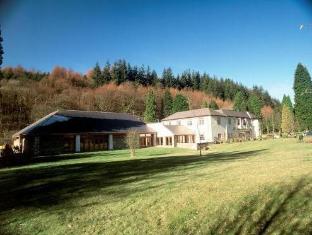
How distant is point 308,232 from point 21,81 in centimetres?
7711

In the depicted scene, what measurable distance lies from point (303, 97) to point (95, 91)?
55.3 metres

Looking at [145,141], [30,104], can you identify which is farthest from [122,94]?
[145,141]

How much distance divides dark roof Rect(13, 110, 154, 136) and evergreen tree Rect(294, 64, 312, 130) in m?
32.2

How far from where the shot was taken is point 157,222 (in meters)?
8.32

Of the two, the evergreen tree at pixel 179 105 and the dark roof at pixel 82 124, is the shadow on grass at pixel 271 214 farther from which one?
the evergreen tree at pixel 179 105

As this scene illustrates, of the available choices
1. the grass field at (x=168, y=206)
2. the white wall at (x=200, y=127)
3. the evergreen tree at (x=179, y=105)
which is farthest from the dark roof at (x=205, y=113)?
the grass field at (x=168, y=206)

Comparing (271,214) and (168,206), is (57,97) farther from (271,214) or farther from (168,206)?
(271,214)

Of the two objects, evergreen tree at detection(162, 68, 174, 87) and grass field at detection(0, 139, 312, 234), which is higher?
evergreen tree at detection(162, 68, 174, 87)

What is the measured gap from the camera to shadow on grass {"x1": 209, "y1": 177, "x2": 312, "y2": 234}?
7523mm

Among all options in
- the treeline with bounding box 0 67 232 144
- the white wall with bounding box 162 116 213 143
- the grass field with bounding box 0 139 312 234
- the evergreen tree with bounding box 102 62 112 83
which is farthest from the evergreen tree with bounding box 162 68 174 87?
the grass field with bounding box 0 139 312 234

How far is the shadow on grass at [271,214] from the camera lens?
24.7ft

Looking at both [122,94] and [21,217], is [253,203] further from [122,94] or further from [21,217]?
[122,94]

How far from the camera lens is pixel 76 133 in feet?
148

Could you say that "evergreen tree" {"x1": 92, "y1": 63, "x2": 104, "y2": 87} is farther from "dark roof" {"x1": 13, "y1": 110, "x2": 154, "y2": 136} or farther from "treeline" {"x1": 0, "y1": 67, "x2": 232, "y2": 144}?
"dark roof" {"x1": 13, "y1": 110, "x2": 154, "y2": 136}
